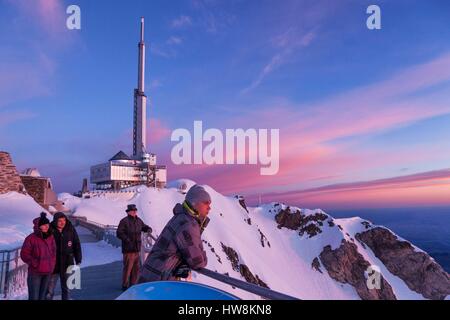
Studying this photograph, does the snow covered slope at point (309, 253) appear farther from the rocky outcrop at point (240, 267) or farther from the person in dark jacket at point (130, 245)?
the person in dark jacket at point (130, 245)

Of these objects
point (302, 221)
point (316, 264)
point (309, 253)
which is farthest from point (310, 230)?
point (316, 264)

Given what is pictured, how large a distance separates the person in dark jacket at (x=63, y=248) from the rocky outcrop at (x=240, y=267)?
5676 centimetres

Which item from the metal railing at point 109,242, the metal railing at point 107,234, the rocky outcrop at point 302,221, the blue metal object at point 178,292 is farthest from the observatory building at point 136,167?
the blue metal object at point 178,292

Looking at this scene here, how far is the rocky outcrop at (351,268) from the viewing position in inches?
3394

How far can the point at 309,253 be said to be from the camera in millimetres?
94438

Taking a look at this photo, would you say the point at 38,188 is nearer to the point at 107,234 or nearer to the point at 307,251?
the point at 107,234

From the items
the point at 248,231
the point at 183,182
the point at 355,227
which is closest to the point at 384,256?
the point at 355,227

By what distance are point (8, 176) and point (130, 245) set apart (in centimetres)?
2529

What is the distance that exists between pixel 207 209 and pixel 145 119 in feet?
308

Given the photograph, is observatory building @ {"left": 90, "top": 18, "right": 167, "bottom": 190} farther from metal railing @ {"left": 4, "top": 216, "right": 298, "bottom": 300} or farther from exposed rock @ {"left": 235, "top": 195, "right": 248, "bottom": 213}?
metal railing @ {"left": 4, "top": 216, "right": 298, "bottom": 300}

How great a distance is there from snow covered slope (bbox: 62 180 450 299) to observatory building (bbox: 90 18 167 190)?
5.92 meters

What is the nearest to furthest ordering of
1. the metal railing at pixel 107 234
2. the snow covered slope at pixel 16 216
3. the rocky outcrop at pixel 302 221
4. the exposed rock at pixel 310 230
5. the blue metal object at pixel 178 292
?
the blue metal object at pixel 178 292
the metal railing at pixel 107 234
the snow covered slope at pixel 16 216
the exposed rock at pixel 310 230
the rocky outcrop at pixel 302 221

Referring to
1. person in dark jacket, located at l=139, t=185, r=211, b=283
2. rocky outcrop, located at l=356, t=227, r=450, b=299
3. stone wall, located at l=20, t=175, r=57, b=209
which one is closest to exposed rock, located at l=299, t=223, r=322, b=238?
rocky outcrop, located at l=356, t=227, r=450, b=299

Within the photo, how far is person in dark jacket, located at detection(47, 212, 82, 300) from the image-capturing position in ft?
25.8
